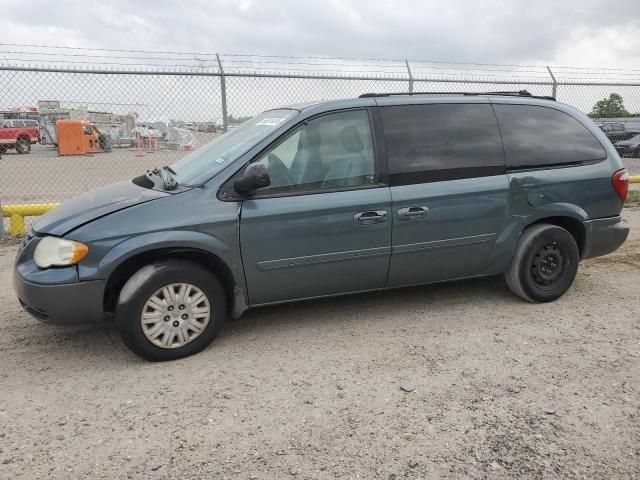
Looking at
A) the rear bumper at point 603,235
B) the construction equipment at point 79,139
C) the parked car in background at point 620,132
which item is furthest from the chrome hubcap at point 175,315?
the construction equipment at point 79,139

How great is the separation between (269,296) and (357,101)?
161 centimetres

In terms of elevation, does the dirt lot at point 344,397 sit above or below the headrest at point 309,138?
below

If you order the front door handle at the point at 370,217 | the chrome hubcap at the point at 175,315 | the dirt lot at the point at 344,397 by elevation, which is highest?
the front door handle at the point at 370,217

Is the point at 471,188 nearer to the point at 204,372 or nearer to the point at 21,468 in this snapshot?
the point at 204,372

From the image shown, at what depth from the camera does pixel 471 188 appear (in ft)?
13.7

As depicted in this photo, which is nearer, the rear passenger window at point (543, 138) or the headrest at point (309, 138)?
the headrest at point (309, 138)

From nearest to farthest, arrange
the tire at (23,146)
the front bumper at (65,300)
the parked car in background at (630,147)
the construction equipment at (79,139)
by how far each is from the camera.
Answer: the front bumper at (65,300) → the parked car in background at (630,147) → the tire at (23,146) → the construction equipment at (79,139)

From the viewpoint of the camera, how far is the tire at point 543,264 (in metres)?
4.43

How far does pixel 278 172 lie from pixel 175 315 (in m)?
1.20

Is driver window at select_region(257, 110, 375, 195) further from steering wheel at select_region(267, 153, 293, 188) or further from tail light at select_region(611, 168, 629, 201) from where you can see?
tail light at select_region(611, 168, 629, 201)

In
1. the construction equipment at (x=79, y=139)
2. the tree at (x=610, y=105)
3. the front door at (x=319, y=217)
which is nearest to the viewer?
the front door at (x=319, y=217)

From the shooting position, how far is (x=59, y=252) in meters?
3.40

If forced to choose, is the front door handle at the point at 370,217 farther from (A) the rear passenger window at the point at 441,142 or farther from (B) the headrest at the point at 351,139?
(B) the headrest at the point at 351,139

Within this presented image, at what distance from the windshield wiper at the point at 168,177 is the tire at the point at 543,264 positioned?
277 centimetres
